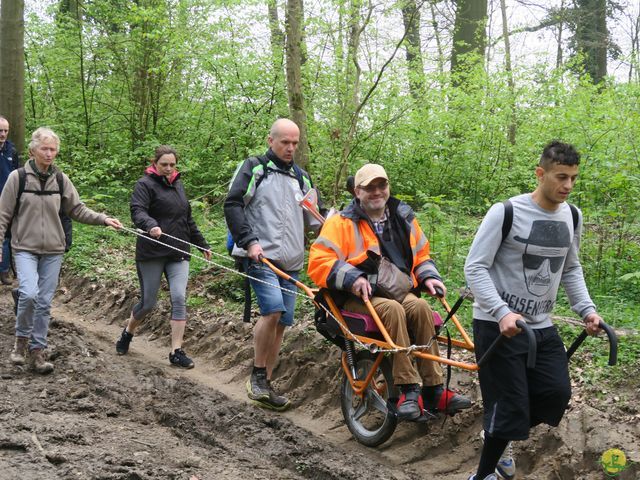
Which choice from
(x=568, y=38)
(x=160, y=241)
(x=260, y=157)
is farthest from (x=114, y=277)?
(x=568, y=38)

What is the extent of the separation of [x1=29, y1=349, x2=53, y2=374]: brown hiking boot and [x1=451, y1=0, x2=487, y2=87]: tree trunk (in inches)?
399

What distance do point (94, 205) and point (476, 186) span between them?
24.7 ft

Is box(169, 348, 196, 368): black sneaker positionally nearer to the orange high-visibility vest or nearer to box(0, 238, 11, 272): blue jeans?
the orange high-visibility vest

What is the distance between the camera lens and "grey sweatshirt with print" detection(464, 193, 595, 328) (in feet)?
12.6

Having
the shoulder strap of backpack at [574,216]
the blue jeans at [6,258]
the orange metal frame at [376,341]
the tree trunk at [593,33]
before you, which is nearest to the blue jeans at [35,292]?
the orange metal frame at [376,341]

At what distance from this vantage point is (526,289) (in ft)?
12.8

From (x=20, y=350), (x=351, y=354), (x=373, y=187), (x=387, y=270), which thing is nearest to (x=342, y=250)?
(x=387, y=270)

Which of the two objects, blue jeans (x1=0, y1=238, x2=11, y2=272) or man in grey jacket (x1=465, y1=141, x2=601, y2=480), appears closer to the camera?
man in grey jacket (x1=465, y1=141, x2=601, y2=480)

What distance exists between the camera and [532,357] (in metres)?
3.64

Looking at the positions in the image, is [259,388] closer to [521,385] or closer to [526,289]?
[521,385]

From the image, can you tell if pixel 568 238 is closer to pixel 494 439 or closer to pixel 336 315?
pixel 494 439

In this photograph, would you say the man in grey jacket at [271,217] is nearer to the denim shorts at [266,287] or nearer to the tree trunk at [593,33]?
the denim shorts at [266,287]

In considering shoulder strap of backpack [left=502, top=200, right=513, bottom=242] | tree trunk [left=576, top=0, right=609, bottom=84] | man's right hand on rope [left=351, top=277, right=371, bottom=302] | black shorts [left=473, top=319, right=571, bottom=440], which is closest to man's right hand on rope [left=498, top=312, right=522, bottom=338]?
black shorts [left=473, top=319, right=571, bottom=440]

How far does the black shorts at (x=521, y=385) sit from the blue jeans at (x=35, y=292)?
432 cm
